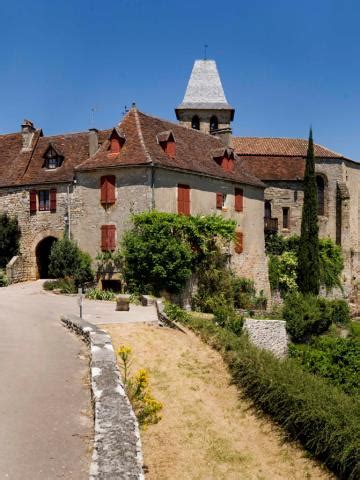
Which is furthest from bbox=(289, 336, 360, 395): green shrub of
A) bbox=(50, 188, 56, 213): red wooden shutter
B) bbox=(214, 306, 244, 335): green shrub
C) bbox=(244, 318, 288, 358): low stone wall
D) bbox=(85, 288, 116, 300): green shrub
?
bbox=(50, 188, 56, 213): red wooden shutter

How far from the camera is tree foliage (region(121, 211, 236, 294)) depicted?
23.0m

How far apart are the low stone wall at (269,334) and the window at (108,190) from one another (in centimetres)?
964

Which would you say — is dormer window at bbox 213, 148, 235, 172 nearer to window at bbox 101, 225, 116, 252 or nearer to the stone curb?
window at bbox 101, 225, 116, 252

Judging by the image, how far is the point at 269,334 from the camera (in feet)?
69.5

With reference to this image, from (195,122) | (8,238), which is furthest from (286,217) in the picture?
(8,238)

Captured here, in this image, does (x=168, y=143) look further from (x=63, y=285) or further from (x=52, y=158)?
(x=63, y=285)

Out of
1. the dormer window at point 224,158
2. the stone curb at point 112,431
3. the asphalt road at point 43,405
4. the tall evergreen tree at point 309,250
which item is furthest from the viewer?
the tall evergreen tree at point 309,250

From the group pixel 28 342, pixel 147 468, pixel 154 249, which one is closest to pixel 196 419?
pixel 147 468

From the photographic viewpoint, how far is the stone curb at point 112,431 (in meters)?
5.05

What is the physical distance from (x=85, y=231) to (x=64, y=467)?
20836mm

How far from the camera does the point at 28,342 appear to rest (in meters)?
11.9

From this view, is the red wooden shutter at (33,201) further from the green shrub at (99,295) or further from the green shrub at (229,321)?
the green shrub at (229,321)

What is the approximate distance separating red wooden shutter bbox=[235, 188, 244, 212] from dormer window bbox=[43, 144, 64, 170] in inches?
414

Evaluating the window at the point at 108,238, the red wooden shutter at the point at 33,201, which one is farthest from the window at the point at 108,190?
the red wooden shutter at the point at 33,201
